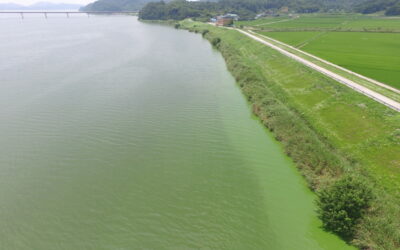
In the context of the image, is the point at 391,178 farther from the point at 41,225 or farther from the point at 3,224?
the point at 3,224

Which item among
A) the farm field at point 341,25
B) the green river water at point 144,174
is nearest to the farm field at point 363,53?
the green river water at point 144,174

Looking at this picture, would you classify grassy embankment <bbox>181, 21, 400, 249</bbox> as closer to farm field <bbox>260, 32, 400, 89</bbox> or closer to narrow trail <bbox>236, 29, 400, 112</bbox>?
narrow trail <bbox>236, 29, 400, 112</bbox>

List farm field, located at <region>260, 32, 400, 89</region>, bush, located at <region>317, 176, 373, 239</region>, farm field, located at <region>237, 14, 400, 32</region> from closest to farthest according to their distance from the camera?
bush, located at <region>317, 176, 373, 239</region>
farm field, located at <region>260, 32, 400, 89</region>
farm field, located at <region>237, 14, 400, 32</region>

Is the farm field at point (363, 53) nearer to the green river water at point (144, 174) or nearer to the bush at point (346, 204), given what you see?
the green river water at point (144, 174)

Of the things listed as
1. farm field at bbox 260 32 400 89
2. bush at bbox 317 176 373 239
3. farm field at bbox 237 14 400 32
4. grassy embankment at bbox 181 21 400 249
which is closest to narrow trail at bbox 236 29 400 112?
grassy embankment at bbox 181 21 400 249

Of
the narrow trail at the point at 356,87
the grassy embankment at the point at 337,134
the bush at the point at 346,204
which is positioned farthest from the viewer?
the narrow trail at the point at 356,87

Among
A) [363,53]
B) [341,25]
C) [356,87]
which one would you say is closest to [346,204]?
[356,87]

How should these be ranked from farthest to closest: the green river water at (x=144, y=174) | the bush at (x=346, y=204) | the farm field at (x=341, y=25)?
the farm field at (x=341, y=25) < the green river water at (x=144, y=174) < the bush at (x=346, y=204)
